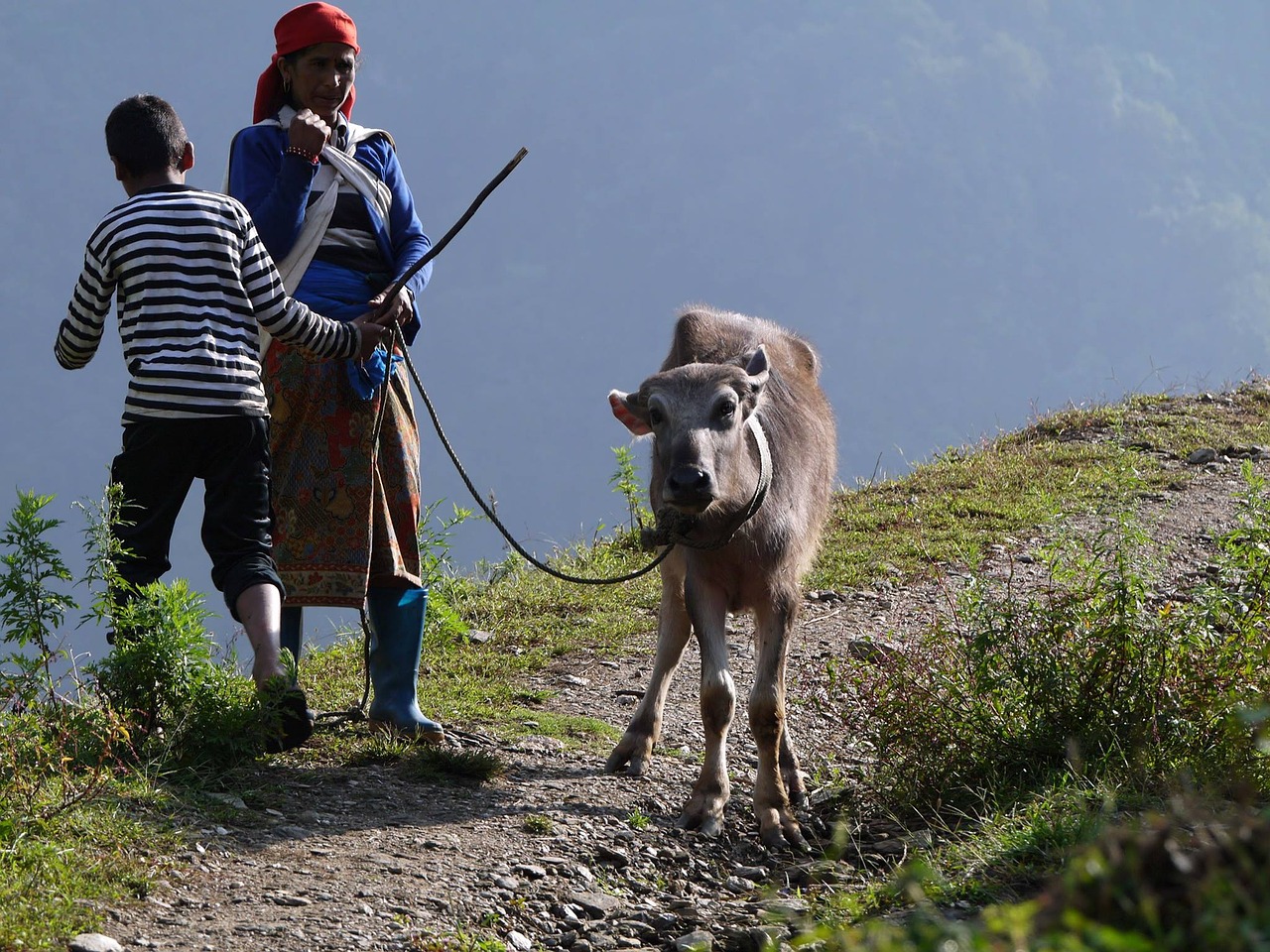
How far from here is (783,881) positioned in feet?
12.8

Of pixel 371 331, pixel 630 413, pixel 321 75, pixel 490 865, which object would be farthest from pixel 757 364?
pixel 490 865

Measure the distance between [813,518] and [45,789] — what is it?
322 cm

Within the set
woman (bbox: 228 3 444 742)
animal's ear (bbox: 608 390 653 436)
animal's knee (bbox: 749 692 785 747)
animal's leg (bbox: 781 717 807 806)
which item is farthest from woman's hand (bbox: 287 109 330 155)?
A: animal's leg (bbox: 781 717 807 806)

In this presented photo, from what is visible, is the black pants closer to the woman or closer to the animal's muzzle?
the woman

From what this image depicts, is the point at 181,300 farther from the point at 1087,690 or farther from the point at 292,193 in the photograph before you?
the point at 1087,690

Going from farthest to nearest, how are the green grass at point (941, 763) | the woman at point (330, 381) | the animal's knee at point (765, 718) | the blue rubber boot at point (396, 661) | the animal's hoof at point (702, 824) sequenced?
the blue rubber boot at point (396, 661), the woman at point (330, 381), the animal's knee at point (765, 718), the animal's hoof at point (702, 824), the green grass at point (941, 763)

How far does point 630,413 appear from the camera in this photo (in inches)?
189

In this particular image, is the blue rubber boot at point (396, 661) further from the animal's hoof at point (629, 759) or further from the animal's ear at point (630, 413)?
the animal's ear at point (630, 413)

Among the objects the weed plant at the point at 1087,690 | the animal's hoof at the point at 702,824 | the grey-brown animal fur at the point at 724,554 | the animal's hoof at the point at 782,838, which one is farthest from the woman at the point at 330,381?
the weed plant at the point at 1087,690

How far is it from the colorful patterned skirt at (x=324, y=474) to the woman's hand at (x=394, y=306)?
127 mm

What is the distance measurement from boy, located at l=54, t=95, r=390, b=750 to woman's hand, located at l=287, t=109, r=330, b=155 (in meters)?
0.36

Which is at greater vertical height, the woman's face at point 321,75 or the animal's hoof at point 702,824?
the woman's face at point 321,75

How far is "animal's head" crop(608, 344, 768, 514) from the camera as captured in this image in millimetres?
4180

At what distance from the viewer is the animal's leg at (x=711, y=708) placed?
14.1 feet
